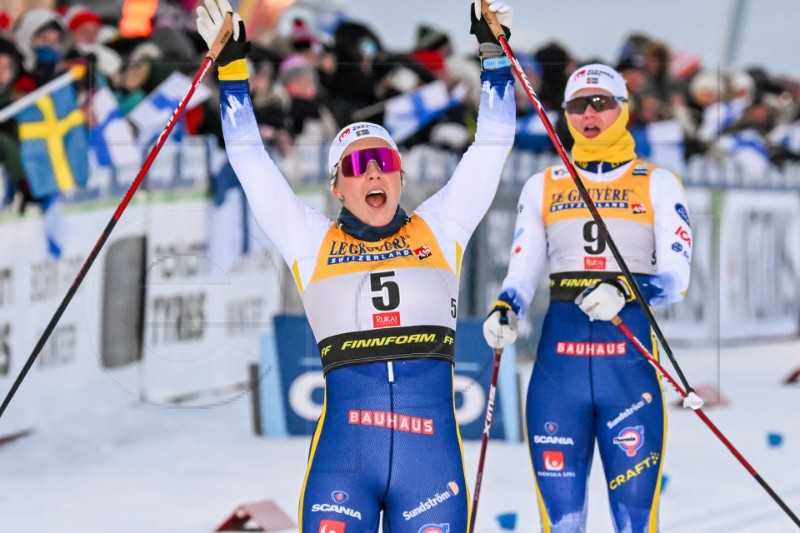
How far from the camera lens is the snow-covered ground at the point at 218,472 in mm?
7430

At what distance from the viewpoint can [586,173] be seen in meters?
5.93

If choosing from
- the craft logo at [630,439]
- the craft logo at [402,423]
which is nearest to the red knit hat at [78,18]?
the craft logo at [630,439]

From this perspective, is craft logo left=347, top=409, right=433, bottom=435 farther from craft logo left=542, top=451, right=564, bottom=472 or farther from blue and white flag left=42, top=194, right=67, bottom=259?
blue and white flag left=42, top=194, right=67, bottom=259

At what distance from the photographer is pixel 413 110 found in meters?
11.5

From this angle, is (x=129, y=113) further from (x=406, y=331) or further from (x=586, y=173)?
(x=406, y=331)

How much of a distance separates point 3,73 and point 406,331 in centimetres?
551

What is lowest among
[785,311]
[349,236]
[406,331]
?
[785,311]

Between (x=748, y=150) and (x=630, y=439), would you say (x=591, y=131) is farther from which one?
(x=748, y=150)

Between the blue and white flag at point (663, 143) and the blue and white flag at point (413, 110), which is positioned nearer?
the blue and white flag at point (413, 110)

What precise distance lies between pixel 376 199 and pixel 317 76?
6758 millimetres

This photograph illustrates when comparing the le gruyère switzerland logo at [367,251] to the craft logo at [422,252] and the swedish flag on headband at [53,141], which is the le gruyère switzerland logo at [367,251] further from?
the swedish flag on headband at [53,141]

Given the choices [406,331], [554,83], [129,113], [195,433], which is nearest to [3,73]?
[129,113]

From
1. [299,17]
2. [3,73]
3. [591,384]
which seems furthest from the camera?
[299,17]

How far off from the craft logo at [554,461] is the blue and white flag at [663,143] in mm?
7938
